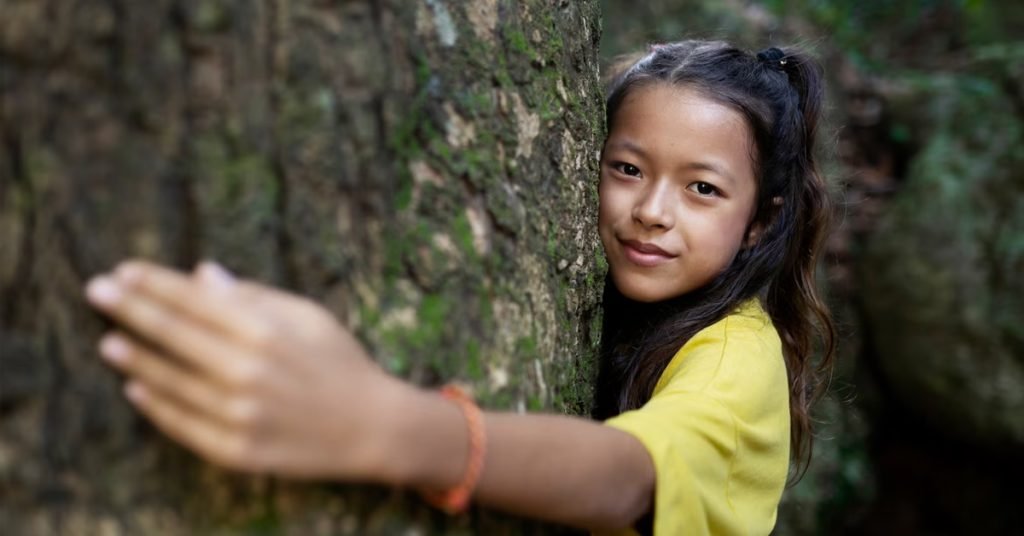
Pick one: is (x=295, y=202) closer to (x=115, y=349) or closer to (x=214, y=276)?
(x=214, y=276)

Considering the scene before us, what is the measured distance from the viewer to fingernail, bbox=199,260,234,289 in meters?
0.97

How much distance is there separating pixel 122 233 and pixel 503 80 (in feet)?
2.00

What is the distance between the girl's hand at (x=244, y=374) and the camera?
0.94 meters

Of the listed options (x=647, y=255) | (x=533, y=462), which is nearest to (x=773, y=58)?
(x=647, y=255)

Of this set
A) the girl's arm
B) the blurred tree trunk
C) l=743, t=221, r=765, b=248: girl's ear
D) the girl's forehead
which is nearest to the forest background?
the blurred tree trunk

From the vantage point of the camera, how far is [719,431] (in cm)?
148

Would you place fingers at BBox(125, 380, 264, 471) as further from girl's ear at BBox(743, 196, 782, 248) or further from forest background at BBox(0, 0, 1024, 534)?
girl's ear at BBox(743, 196, 782, 248)

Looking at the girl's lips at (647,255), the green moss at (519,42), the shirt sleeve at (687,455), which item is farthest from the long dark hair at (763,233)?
the green moss at (519,42)

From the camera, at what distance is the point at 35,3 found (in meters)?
0.97

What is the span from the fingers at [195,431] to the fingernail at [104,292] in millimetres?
89

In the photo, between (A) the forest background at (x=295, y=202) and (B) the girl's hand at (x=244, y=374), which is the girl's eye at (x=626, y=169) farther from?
(B) the girl's hand at (x=244, y=374)

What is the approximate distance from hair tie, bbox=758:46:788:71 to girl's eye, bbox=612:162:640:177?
1.62 feet

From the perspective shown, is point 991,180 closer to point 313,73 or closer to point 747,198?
point 747,198

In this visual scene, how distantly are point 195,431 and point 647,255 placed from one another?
1.21 metres
